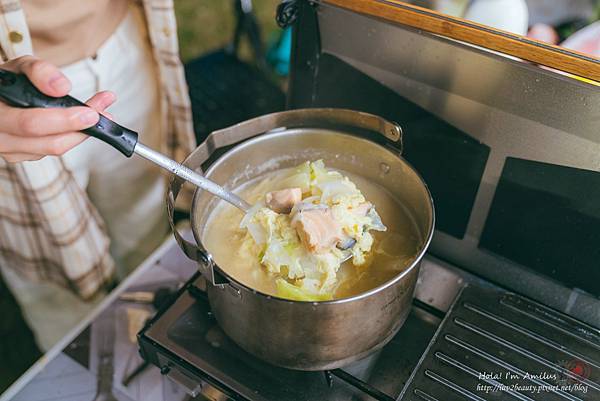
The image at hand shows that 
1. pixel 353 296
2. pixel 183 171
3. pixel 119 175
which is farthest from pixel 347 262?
pixel 119 175

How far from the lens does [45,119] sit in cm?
81

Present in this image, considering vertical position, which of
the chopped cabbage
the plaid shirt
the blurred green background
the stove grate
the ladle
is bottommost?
the blurred green background

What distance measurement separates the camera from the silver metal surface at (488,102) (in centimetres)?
87

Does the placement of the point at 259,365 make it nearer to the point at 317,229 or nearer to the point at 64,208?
the point at 317,229

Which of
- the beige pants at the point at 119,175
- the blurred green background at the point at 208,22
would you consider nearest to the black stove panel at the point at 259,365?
the beige pants at the point at 119,175

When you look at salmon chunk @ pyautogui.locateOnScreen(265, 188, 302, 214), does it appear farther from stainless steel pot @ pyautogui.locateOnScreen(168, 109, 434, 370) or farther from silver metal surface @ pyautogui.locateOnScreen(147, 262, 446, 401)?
silver metal surface @ pyautogui.locateOnScreen(147, 262, 446, 401)

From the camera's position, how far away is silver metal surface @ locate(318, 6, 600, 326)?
866 millimetres

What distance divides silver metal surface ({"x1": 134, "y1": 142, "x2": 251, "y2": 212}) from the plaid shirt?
1.82ft

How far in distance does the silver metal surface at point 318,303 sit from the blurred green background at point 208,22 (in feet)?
7.96

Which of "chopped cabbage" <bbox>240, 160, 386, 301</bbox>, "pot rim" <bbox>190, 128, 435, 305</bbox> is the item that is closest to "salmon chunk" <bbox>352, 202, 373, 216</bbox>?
"chopped cabbage" <bbox>240, 160, 386, 301</bbox>

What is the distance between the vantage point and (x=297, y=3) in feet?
3.45

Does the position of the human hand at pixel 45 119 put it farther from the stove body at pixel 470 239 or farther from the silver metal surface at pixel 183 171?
the stove body at pixel 470 239

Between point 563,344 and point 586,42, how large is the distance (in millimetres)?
958

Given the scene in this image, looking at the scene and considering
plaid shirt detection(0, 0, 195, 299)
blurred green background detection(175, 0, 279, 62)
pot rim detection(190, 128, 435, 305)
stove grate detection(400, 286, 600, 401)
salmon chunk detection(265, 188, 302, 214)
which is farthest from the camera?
blurred green background detection(175, 0, 279, 62)
